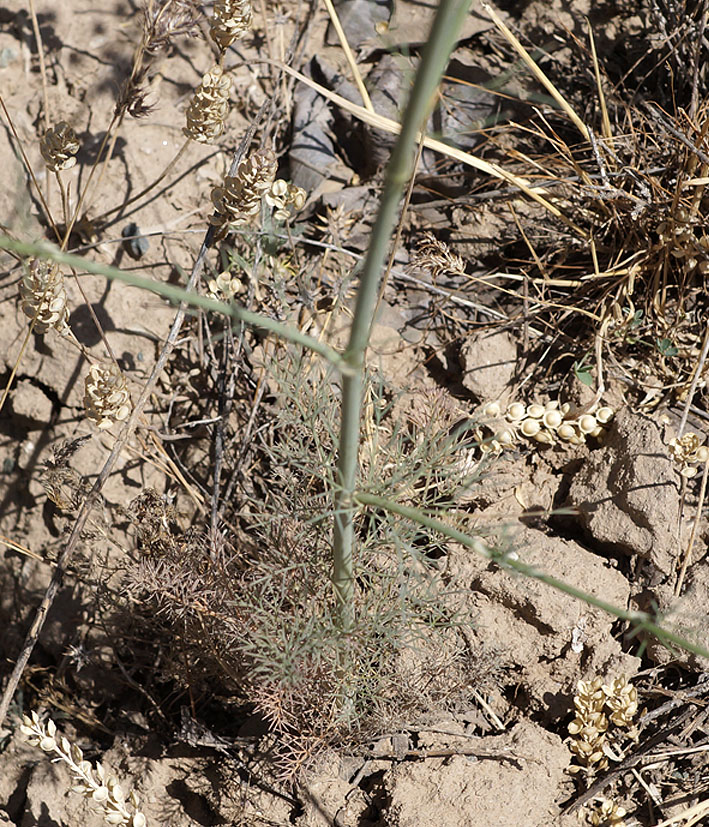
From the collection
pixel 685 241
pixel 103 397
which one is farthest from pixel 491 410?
pixel 103 397

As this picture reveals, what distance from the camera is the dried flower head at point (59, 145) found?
56.2 inches

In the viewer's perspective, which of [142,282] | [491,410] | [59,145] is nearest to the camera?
[142,282]

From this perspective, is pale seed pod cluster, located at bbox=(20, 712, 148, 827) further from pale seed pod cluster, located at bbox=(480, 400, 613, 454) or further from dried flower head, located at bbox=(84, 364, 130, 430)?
pale seed pod cluster, located at bbox=(480, 400, 613, 454)

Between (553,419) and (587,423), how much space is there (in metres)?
0.08

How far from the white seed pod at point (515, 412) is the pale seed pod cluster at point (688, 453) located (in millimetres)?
336

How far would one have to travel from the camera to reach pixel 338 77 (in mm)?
2113

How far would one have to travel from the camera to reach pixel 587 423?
1.79 meters

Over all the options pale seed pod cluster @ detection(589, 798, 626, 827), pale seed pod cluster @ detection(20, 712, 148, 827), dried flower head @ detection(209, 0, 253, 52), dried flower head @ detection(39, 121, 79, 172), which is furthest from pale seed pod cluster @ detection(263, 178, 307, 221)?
pale seed pod cluster @ detection(589, 798, 626, 827)

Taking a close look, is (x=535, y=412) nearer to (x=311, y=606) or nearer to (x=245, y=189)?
(x=311, y=606)

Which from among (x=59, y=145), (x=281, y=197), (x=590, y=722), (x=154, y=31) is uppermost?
(x=154, y=31)

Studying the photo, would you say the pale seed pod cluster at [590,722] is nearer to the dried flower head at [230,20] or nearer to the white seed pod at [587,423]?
the white seed pod at [587,423]

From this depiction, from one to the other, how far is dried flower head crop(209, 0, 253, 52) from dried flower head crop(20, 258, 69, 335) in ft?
1.83

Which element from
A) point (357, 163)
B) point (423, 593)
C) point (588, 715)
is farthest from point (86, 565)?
point (357, 163)

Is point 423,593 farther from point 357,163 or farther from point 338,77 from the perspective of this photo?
point 338,77
